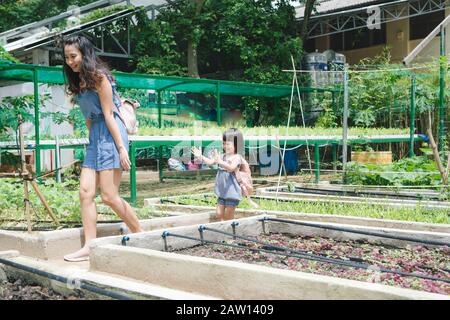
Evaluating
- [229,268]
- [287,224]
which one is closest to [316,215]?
[287,224]

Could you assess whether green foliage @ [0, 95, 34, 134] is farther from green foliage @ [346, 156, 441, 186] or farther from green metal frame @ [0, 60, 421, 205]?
green foliage @ [346, 156, 441, 186]

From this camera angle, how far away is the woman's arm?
407cm

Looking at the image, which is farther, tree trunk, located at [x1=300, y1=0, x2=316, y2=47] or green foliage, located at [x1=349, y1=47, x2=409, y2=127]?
tree trunk, located at [x1=300, y1=0, x2=316, y2=47]

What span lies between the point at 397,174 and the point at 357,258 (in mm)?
4711

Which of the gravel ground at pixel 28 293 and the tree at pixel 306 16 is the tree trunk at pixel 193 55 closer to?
the tree at pixel 306 16

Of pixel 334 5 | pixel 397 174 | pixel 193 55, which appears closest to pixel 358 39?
pixel 334 5

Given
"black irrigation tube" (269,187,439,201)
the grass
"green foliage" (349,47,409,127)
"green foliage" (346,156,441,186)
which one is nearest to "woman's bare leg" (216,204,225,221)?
the grass

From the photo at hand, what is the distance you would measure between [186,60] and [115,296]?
14.8 metres

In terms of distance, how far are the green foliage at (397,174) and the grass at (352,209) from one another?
80.8 inches

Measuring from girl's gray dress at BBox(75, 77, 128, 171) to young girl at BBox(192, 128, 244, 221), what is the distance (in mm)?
1372

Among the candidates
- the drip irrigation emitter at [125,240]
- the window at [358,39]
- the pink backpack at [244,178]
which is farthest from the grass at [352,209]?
the window at [358,39]

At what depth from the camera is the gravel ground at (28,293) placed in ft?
11.1

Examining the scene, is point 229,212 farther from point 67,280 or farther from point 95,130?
point 67,280

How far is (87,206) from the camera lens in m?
4.17
